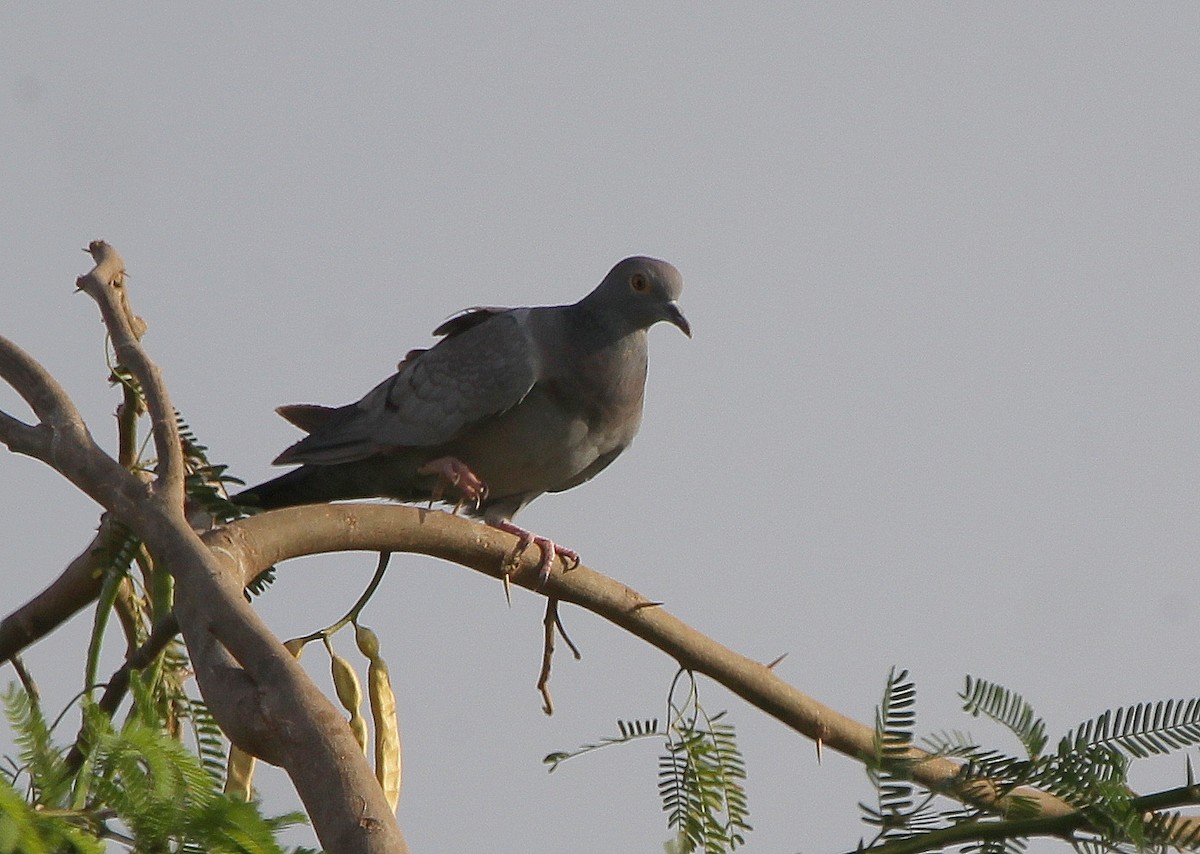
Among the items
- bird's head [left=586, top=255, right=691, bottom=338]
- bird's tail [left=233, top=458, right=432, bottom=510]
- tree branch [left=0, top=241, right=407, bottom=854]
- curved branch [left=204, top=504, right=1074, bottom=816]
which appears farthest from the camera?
bird's head [left=586, top=255, right=691, bottom=338]

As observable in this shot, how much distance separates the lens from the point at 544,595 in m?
4.48

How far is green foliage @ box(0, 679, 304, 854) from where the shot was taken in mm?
1747

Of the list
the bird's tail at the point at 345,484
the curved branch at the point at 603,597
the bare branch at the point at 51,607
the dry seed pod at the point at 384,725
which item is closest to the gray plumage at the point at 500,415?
the bird's tail at the point at 345,484

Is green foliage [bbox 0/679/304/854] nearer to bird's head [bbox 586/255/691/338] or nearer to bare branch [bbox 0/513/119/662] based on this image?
bare branch [bbox 0/513/119/662]

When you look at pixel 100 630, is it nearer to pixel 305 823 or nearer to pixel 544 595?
pixel 544 595

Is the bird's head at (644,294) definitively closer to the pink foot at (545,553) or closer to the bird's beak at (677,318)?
the bird's beak at (677,318)

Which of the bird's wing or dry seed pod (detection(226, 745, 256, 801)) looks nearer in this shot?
dry seed pod (detection(226, 745, 256, 801))

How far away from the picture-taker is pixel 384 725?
368cm

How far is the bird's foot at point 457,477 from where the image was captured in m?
6.07

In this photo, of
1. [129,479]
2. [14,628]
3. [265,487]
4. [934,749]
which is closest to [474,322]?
[265,487]

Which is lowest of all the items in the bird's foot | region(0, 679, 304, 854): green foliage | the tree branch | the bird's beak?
region(0, 679, 304, 854): green foliage

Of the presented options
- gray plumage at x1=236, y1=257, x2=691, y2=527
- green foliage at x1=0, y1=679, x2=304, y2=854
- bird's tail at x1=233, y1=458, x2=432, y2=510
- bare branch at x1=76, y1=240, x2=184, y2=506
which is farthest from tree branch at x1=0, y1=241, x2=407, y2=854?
bird's tail at x1=233, y1=458, x2=432, y2=510

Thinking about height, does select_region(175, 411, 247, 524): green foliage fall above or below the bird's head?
below

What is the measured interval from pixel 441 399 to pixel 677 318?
3.76 ft
